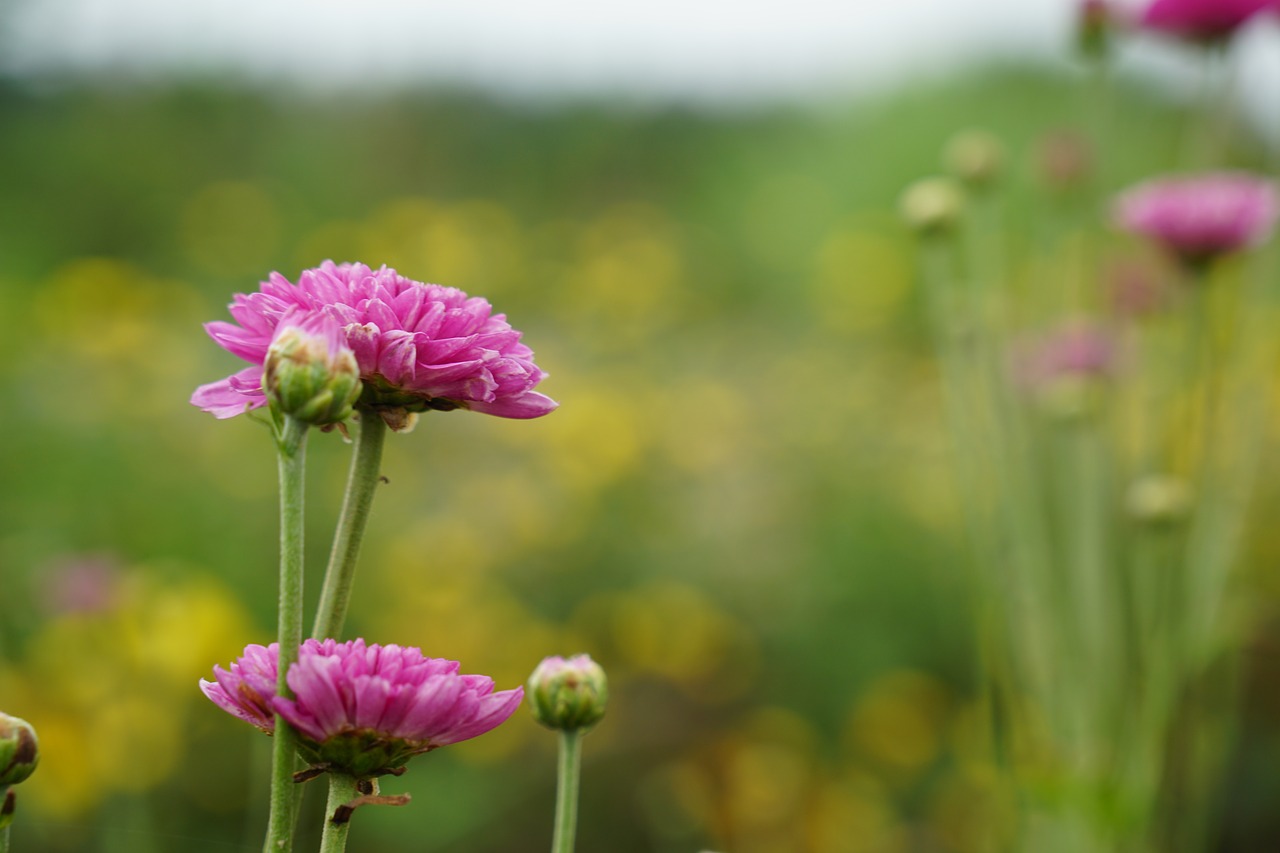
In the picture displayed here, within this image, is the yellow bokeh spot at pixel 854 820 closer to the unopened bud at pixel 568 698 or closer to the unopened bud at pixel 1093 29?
the unopened bud at pixel 1093 29

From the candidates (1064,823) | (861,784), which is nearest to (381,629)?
(861,784)

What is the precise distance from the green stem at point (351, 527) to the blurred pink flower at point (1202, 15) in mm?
1067

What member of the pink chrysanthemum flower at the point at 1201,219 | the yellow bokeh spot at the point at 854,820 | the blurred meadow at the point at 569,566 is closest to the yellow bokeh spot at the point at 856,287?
the blurred meadow at the point at 569,566

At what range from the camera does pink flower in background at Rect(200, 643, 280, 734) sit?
344mm

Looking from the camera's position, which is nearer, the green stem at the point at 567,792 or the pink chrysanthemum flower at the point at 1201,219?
the green stem at the point at 567,792

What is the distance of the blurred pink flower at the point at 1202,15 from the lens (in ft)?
→ 3.94

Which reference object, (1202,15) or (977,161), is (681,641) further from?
(1202,15)

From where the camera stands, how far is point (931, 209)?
3.51 ft

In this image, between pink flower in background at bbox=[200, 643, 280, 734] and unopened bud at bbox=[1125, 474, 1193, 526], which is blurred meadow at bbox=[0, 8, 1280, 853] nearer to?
unopened bud at bbox=[1125, 474, 1193, 526]

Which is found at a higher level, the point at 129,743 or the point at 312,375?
the point at 312,375

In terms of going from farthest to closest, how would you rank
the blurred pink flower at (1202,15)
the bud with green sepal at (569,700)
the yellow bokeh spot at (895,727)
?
1. the yellow bokeh spot at (895,727)
2. the blurred pink flower at (1202,15)
3. the bud with green sepal at (569,700)

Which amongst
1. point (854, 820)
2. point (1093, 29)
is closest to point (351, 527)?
point (1093, 29)

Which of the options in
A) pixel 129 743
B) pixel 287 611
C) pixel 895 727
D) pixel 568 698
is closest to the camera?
pixel 287 611

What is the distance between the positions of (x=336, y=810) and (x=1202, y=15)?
1176mm
